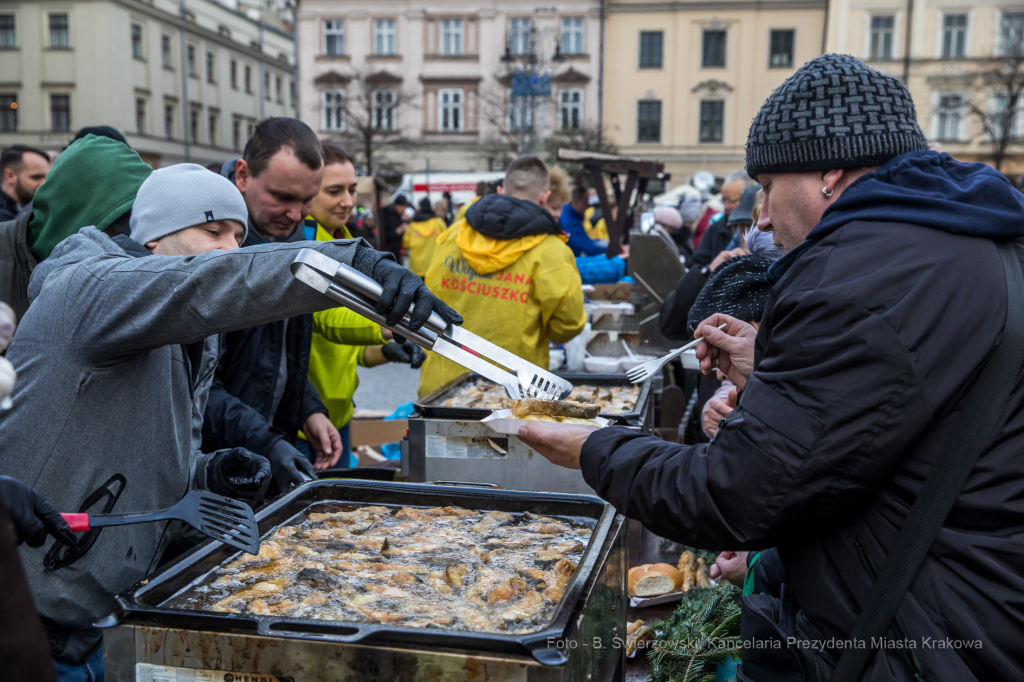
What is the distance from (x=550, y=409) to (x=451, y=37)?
44.8 m

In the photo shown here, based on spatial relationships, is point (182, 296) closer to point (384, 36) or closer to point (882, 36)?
Answer: point (882, 36)

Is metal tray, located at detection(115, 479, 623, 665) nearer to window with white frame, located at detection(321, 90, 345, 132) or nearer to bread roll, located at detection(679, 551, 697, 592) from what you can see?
bread roll, located at detection(679, 551, 697, 592)

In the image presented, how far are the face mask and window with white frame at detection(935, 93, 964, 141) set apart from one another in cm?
3942

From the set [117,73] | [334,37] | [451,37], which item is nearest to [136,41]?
[117,73]

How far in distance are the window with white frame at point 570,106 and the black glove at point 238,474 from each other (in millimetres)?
41858

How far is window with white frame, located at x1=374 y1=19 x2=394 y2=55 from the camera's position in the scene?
44.1m

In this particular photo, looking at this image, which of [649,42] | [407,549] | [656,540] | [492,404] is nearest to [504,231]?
[492,404]

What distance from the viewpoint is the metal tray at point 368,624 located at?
1.44 meters

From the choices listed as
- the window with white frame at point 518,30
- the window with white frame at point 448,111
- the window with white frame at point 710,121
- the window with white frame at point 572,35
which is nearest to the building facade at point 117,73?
the window with white frame at point 448,111

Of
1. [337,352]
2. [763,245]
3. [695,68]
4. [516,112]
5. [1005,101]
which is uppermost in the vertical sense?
[695,68]

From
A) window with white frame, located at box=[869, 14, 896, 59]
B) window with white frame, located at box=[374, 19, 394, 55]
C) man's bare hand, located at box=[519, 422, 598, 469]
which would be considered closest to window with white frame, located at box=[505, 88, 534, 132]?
window with white frame, located at box=[374, 19, 394, 55]

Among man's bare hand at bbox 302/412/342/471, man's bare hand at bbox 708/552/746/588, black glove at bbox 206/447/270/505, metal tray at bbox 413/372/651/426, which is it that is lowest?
man's bare hand at bbox 708/552/746/588

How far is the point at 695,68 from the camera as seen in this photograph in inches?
1633

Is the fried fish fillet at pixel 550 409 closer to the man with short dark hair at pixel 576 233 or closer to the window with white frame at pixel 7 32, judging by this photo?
the man with short dark hair at pixel 576 233
